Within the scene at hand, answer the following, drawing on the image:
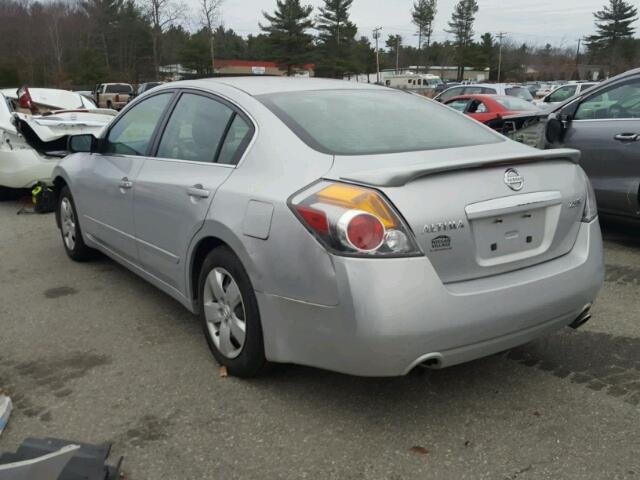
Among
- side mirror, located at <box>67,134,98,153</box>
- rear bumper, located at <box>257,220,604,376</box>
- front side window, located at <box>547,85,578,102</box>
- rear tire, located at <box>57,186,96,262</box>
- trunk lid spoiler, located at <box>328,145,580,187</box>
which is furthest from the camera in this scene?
front side window, located at <box>547,85,578,102</box>

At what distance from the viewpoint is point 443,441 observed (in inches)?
104

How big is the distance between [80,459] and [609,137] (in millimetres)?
5062

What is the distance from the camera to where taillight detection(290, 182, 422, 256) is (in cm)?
243

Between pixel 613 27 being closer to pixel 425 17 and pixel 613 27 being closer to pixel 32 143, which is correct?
pixel 425 17

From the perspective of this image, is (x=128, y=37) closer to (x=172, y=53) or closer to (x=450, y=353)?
(x=172, y=53)

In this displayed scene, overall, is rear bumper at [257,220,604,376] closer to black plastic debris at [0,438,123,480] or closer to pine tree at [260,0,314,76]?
black plastic debris at [0,438,123,480]

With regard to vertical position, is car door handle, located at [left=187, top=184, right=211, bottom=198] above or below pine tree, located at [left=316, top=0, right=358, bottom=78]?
below

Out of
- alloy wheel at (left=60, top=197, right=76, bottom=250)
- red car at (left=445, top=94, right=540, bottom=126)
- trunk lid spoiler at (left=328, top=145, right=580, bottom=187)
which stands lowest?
alloy wheel at (left=60, top=197, right=76, bottom=250)

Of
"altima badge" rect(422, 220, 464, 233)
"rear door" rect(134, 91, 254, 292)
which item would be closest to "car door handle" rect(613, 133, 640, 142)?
"altima badge" rect(422, 220, 464, 233)

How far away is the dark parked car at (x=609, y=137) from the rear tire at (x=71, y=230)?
4.37m

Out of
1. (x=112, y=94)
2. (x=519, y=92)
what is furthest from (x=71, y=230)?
(x=112, y=94)

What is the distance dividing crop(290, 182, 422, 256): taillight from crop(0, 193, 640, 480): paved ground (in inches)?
33.3

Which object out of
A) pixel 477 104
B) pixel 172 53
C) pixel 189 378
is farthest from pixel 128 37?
pixel 189 378

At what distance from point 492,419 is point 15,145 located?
7.25m
